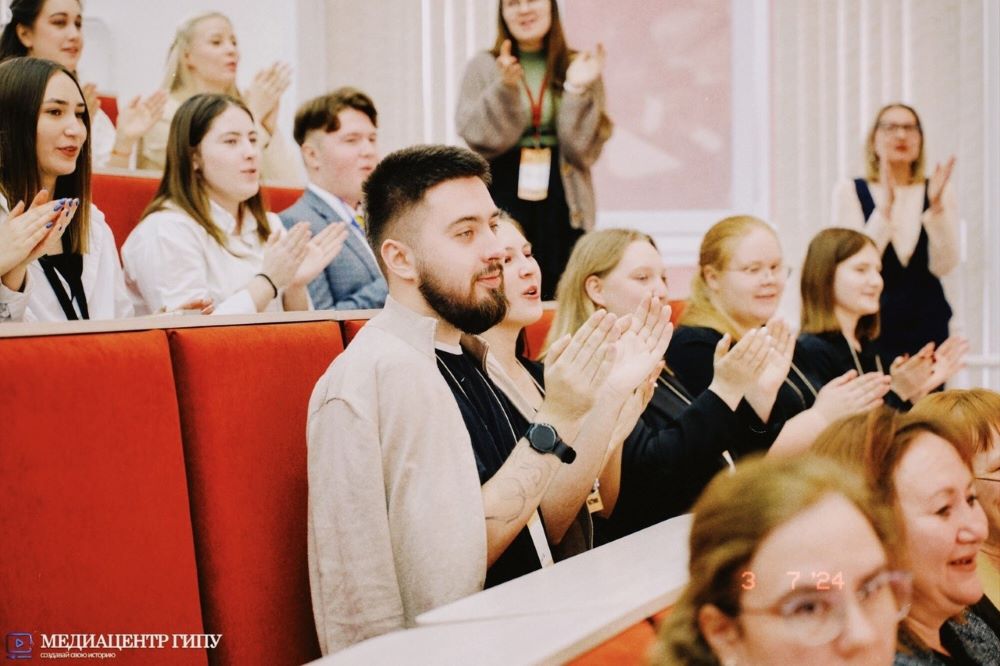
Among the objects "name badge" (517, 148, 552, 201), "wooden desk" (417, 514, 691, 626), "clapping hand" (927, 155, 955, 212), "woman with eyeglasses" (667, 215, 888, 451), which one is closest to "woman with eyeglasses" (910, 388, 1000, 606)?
"wooden desk" (417, 514, 691, 626)

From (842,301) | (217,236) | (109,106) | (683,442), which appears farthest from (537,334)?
(109,106)

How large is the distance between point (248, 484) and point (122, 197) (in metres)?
1.37

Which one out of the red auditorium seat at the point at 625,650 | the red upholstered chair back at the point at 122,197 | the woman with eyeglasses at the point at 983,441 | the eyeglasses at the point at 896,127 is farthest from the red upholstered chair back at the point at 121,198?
the eyeglasses at the point at 896,127

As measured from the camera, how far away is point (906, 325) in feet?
11.5

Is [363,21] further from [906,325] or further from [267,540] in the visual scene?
[267,540]

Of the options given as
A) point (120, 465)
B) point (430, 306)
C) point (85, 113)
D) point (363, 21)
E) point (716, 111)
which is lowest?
point (120, 465)

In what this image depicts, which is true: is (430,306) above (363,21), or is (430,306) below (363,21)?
below

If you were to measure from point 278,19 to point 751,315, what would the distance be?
2462mm

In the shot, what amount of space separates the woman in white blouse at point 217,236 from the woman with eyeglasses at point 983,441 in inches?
47.0

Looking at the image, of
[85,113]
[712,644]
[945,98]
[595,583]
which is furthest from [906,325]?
[712,644]

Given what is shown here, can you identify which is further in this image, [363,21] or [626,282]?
[363,21]

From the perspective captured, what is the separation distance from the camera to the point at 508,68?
278 cm

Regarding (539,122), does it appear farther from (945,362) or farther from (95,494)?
(95,494)

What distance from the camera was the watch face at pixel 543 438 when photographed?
4.45 feet
